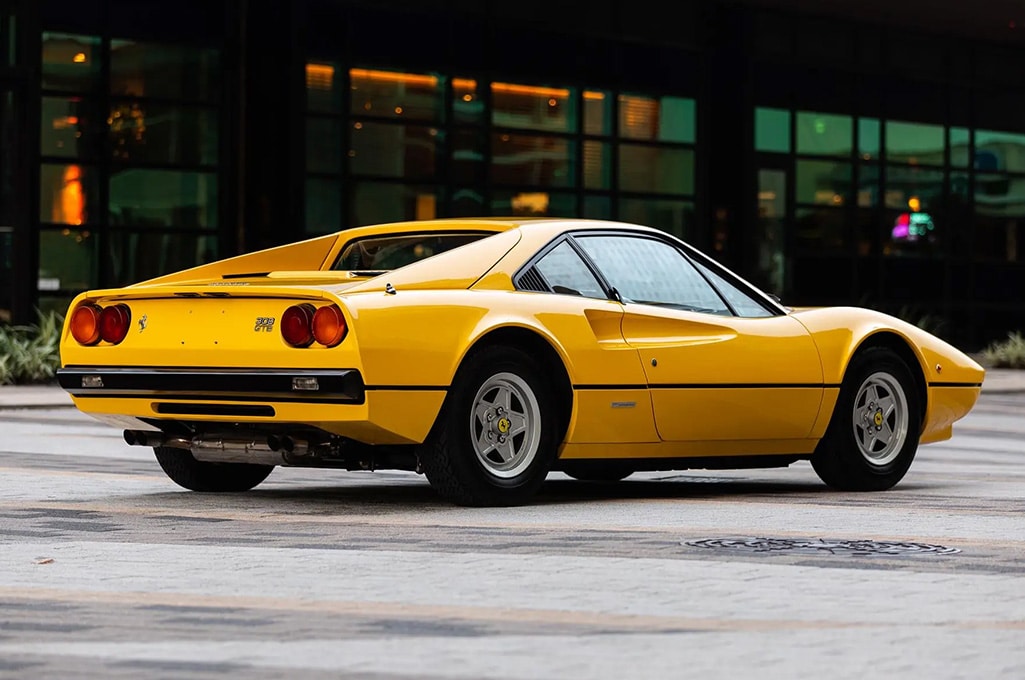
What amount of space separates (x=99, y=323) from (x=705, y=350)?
3.01m

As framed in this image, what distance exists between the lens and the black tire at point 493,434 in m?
9.12

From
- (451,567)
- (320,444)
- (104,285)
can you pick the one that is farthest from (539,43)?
(451,567)

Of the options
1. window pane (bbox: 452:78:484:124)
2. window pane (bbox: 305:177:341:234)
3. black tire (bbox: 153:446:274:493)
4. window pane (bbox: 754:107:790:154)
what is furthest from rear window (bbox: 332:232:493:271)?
window pane (bbox: 754:107:790:154)

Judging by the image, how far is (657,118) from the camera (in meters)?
32.6

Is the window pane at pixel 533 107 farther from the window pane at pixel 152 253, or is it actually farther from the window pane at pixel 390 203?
the window pane at pixel 152 253

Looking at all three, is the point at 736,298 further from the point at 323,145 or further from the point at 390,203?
the point at 390,203

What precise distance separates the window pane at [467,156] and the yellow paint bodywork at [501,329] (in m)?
19.2

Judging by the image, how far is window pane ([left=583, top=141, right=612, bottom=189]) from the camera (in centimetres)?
3159

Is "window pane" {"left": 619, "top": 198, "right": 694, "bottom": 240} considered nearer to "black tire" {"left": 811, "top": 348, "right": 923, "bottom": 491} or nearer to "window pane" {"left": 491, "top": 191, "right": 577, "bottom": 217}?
"window pane" {"left": 491, "top": 191, "right": 577, "bottom": 217}

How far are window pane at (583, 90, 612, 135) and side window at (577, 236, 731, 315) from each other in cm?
2111

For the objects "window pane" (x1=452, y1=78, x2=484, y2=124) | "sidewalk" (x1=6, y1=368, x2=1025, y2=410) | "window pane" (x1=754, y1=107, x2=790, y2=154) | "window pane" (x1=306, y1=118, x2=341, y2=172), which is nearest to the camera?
"sidewalk" (x1=6, y1=368, x2=1025, y2=410)

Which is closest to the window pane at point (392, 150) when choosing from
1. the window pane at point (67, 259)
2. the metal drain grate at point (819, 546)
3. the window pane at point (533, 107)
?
the window pane at point (533, 107)

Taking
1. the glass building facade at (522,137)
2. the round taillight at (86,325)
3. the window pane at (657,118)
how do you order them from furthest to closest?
the window pane at (657,118) < the glass building facade at (522,137) < the round taillight at (86,325)

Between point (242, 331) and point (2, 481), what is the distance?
242 centimetres
